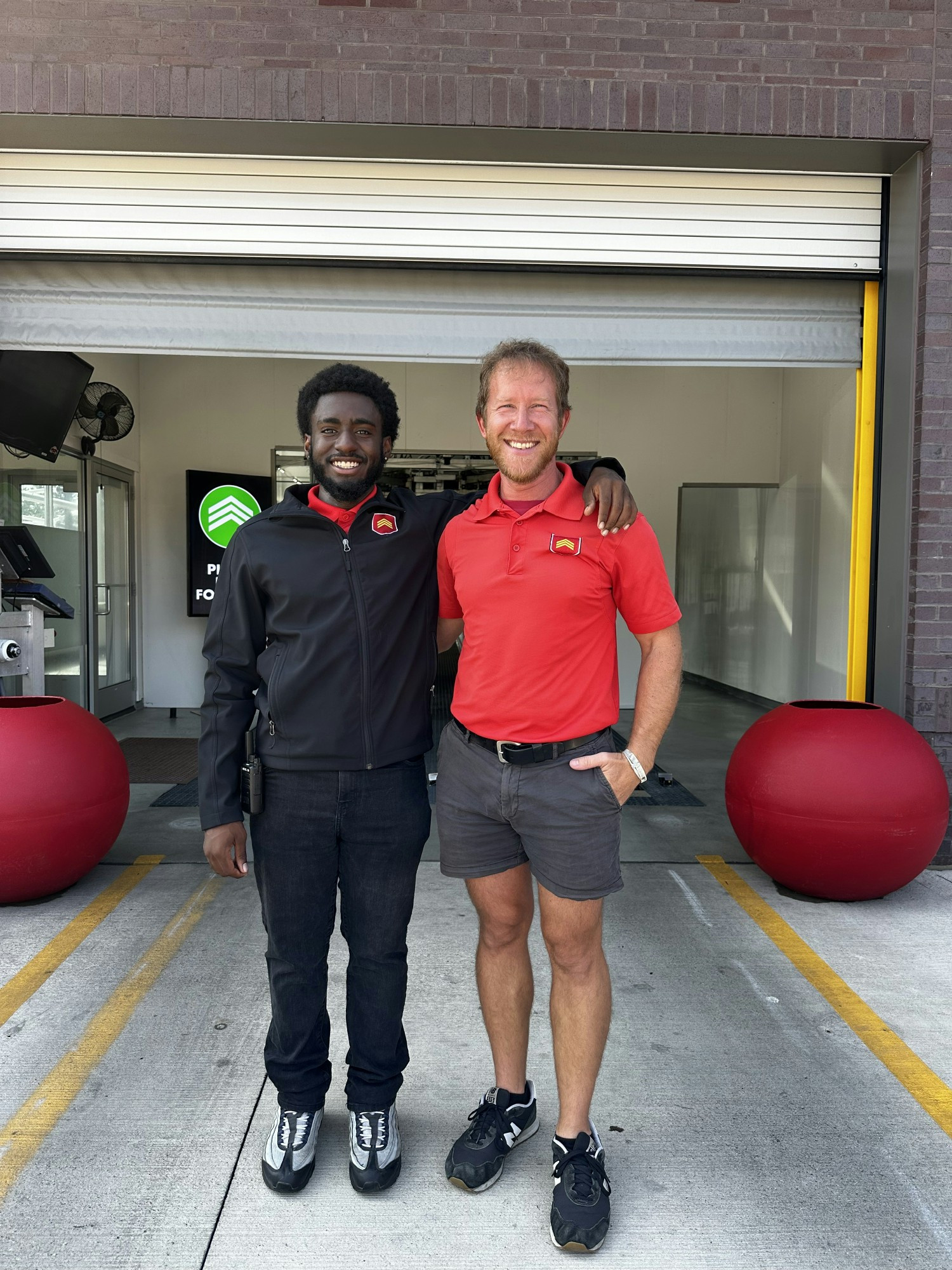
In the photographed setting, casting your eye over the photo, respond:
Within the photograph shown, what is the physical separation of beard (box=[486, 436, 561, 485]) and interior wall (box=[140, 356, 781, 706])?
25.3 feet

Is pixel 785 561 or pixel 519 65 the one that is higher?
pixel 519 65

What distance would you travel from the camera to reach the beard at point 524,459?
87.6 inches

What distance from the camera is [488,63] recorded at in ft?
15.8

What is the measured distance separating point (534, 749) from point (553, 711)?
101mm

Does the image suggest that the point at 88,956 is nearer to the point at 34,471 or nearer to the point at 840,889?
the point at 840,889

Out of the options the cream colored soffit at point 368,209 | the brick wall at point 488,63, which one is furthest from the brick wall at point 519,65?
the cream colored soffit at point 368,209

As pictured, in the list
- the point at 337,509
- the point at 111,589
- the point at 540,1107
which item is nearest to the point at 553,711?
the point at 337,509

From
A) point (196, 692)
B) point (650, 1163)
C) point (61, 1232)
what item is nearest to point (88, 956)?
point (61, 1232)

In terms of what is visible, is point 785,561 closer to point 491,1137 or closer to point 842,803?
point 842,803

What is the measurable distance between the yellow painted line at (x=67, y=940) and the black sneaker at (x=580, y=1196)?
6.65ft

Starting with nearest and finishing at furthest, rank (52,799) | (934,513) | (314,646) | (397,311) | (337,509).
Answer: (314,646), (337,509), (52,799), (934,513), (397,311)

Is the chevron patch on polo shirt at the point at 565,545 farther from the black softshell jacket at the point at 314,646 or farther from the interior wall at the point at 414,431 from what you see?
the interior wall at the point at 414,431

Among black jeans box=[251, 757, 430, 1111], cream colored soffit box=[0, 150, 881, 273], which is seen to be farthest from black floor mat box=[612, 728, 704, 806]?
black jeans box=[251, 757, 430, 1111]

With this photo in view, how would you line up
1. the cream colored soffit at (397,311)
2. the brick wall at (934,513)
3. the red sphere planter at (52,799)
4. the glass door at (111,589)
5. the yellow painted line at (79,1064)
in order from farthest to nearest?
the glass door at (111,589), the cream colored soffit at (397,311), the brick wall at (934,513), the red sphere planter at (52,799), the yellow painted line at (79,1064)
